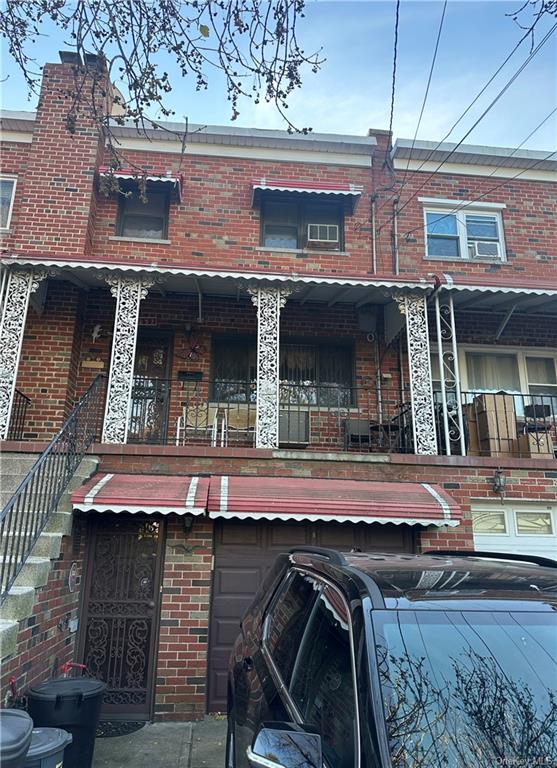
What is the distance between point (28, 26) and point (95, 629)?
6.21m

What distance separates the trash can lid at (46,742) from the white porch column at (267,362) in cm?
387

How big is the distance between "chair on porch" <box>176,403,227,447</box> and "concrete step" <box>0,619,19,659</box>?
4.19 metres

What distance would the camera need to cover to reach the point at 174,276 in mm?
7539

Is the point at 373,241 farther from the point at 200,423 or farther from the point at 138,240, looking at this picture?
the point at 200,423

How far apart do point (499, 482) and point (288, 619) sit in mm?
4809

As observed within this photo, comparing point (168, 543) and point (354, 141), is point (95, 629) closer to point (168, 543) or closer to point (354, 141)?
point (168, 543)

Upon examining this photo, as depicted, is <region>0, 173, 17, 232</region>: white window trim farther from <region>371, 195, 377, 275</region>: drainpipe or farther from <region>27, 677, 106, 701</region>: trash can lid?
<region>27, 677, 106, 701</region>: trash can lid

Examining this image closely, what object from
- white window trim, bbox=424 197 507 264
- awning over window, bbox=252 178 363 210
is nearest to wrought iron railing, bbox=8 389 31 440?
awning over window, bbox=252 178 363 210

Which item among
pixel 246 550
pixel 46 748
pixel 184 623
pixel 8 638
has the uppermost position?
pixel 246 550

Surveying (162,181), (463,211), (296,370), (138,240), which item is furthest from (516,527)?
(162,181)

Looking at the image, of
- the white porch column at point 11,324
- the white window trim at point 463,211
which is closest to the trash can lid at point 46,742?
the white porch column at point 11,324

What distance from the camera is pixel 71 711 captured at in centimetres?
409

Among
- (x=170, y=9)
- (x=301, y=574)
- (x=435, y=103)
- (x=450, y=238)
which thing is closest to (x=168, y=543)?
(x=301, y=574)

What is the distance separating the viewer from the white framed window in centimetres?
995
